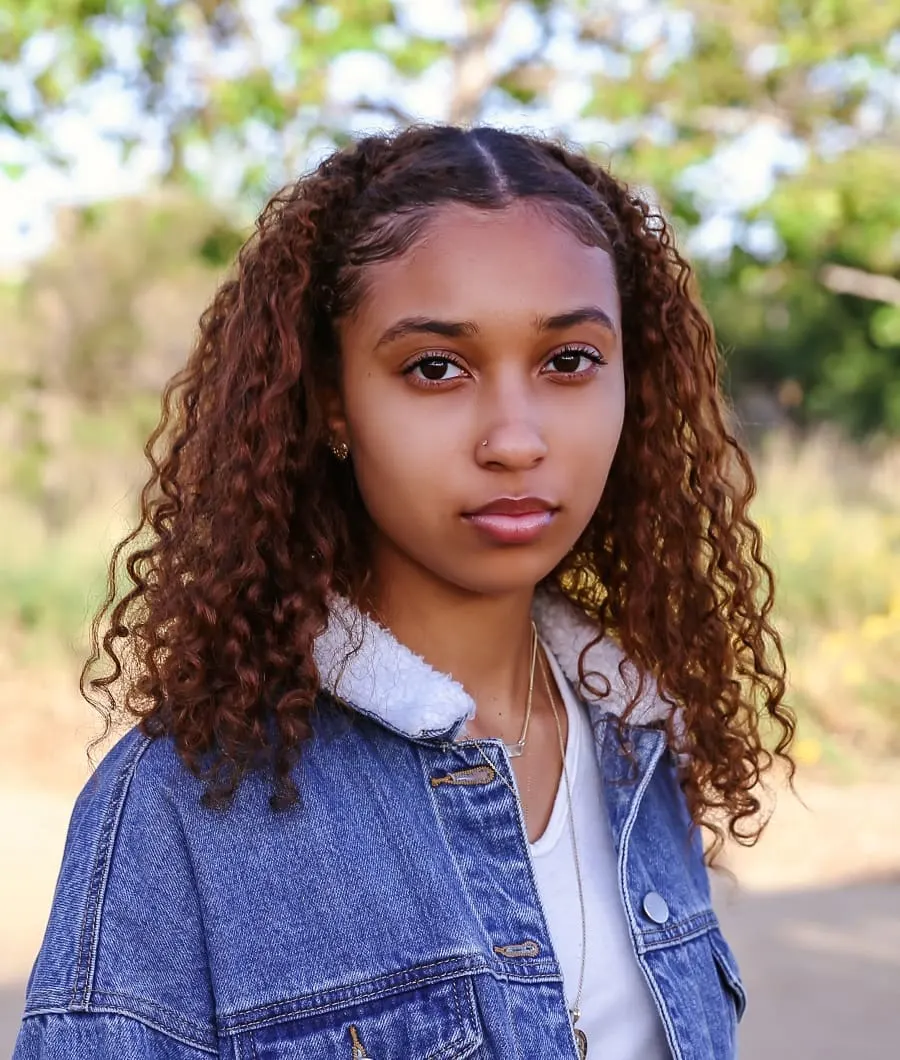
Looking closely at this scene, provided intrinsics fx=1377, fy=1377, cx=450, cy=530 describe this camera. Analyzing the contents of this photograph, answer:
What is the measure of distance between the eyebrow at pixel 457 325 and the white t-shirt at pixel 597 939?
0.59 metres

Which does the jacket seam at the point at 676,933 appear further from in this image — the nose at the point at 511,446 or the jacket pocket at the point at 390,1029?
the nose at the point at 511,446

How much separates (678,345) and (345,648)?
667mm

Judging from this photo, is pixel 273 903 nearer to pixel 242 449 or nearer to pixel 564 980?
pixel 564 980

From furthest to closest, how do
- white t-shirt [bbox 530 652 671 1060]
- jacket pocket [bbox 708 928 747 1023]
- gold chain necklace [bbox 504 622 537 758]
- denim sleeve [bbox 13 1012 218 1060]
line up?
jacket pocket [bbox 708 928 747 1023] < gold chain necklace [bbox 504 622 537 758] < white t-shirt [bbox 530 652 671 1060] < denim sleeve [bbox 13 1012 218 1060]

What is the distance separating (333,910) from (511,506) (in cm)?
46

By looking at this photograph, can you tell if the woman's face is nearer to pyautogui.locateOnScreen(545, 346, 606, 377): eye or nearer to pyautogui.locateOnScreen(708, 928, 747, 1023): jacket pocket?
pyautogui.locateOnScreen(545, 346, 606, 377): eye

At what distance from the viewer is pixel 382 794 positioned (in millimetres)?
1503

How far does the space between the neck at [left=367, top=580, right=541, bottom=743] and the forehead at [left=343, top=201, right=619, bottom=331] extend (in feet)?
1.11

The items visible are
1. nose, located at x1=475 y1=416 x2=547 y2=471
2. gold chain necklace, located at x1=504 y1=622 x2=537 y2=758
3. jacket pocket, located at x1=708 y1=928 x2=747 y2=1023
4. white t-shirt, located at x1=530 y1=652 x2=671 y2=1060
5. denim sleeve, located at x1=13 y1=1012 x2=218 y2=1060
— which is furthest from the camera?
jacket pocket, located at x1=708 y1=928 x2=747 y2=1023

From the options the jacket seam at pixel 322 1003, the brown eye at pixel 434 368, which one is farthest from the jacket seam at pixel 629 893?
the brown eye at pixel 434 368

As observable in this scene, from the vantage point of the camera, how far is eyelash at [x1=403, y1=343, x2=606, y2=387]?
1.48 metres

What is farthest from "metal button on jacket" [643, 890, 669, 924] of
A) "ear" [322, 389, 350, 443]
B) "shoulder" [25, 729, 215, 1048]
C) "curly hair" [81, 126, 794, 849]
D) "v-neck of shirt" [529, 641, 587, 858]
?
"ear" [322, 389, 350, 443]

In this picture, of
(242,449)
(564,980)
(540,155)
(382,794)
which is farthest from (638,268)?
(564,980)

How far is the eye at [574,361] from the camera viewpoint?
5.02ft
